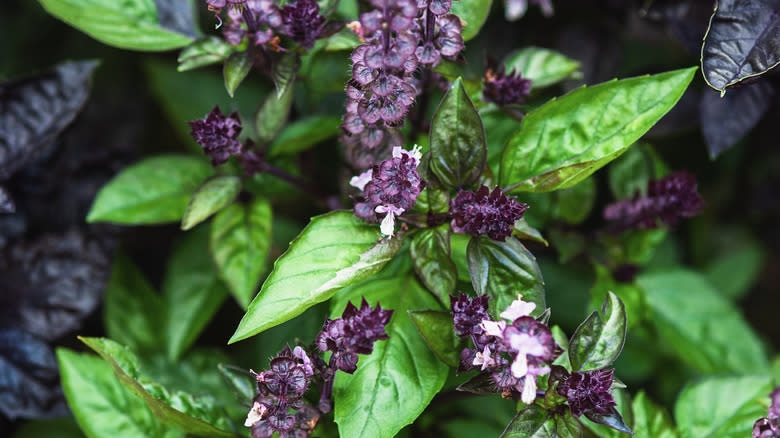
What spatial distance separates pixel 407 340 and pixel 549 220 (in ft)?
1.61

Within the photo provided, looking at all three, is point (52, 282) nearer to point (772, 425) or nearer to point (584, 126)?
point (584, 126)

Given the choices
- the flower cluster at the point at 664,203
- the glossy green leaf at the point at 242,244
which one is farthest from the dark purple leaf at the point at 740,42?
the glossy green leaf at the point at 242,244

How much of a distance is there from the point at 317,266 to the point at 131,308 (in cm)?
79

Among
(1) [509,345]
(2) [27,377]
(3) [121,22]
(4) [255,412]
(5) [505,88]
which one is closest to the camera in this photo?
(1) [509,345]

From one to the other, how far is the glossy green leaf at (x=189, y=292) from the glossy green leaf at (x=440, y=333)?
25.2 inches

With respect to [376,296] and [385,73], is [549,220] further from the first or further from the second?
[385,73]

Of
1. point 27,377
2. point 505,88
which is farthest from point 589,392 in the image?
point 27,377

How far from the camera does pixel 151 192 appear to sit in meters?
1.28

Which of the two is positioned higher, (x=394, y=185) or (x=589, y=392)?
(x=394, y=185)

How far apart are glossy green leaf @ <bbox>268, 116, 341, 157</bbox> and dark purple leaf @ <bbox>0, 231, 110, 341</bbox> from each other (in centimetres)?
48

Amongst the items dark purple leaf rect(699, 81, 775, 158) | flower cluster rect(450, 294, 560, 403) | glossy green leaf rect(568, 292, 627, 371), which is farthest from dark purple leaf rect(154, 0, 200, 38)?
dark purple leaf rect(699, 81, 775, 158)

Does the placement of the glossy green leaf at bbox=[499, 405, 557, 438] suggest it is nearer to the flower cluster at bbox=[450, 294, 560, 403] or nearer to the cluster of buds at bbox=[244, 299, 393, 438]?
the flower cluster at bbox=[450, 294, 560, 403]

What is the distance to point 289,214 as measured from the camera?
1794mm

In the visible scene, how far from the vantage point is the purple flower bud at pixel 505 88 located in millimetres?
1127
